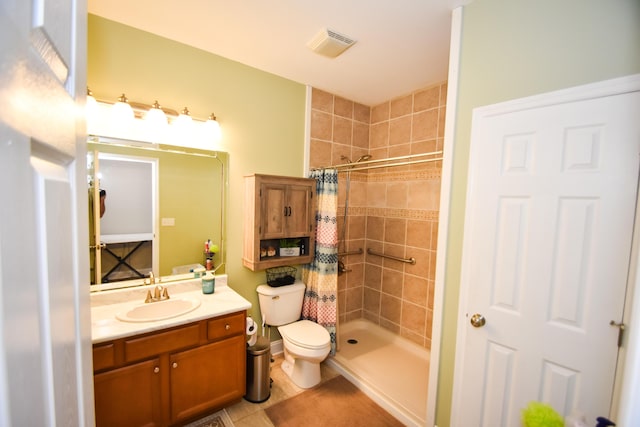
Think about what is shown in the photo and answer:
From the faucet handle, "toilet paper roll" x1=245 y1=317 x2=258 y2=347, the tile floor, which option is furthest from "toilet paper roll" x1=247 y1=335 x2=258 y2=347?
the faucet handle

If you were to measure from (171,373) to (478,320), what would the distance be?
1871 mm

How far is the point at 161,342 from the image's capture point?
1.61 meters

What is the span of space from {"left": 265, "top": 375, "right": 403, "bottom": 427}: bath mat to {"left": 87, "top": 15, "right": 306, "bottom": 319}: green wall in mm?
804

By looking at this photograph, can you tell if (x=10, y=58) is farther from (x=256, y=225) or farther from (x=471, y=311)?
(x=256, y=225)

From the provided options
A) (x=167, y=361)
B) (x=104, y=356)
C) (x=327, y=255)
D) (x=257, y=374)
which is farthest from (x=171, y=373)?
(x=327, y=255)

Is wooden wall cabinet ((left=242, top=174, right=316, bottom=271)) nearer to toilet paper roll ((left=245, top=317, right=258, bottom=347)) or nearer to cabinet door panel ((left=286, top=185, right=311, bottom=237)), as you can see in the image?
cabinet door panel ((left=286, top=185, right=311, bottom=237))

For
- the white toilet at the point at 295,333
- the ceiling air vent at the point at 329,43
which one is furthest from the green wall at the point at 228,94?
the ceiling air vent at the point at 329,43

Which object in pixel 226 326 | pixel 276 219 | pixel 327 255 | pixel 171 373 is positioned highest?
pixel 276 219

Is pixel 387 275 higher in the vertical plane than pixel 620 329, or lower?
lower

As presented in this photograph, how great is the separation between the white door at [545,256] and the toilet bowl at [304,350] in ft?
3.26

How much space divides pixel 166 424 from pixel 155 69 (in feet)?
7.92

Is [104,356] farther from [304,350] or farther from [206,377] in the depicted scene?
[304,350]

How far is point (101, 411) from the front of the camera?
1438mm

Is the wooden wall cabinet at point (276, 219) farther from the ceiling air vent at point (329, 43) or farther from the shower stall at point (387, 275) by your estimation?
the ceiling air vent at point (329, 43)
